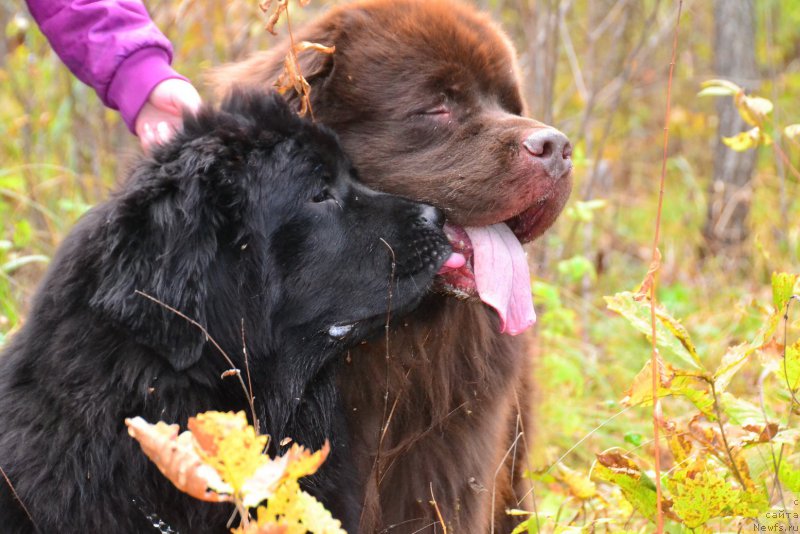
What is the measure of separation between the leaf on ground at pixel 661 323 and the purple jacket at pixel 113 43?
173 cm

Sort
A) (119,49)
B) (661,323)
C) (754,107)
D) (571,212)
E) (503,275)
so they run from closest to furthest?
(661,323)
(503,275)
(754,107)
(119,49)
(571,212)

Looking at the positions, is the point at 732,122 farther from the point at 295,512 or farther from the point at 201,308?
the point at 295,512

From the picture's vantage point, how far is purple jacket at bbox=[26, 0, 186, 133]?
10.7 ft

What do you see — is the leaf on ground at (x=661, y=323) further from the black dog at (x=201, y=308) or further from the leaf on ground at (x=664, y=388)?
the black dog at (x=201, y=308)

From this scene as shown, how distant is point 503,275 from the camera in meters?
2.75

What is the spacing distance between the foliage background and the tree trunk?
0.35 ft

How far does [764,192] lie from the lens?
23.9 ft

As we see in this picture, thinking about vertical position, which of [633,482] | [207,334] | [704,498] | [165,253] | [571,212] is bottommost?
[571,212]

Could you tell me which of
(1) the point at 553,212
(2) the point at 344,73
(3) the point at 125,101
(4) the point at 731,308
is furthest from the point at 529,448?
(4) the point at 731,308

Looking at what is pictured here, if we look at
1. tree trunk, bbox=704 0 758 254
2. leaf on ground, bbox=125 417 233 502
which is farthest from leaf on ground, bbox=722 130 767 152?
tree trunk, bbox=704 0 758 254

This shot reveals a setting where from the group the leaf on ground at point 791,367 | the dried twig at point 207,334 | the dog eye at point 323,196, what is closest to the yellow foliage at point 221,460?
the dried twig at point 207,334

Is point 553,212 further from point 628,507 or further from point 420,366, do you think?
point 628,507

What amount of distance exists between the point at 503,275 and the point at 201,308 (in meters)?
0.90

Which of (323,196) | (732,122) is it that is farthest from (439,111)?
(732,122)
